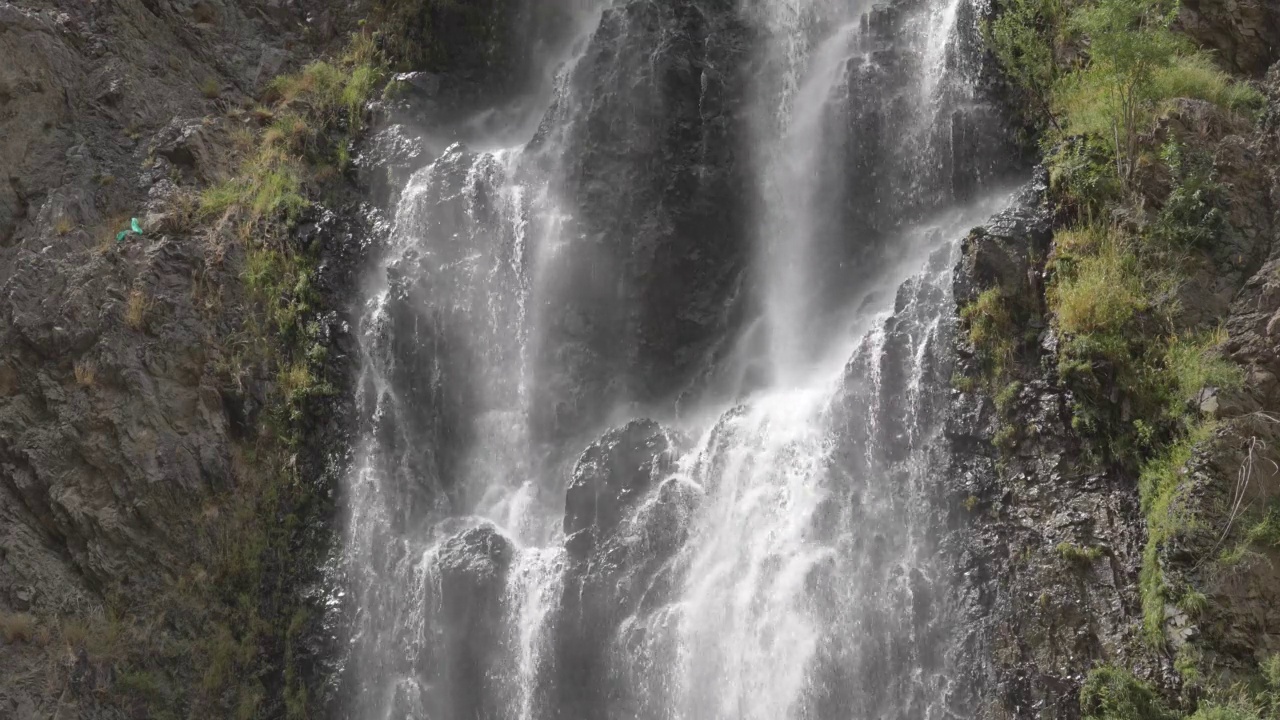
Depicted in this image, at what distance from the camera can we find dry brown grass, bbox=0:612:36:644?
14241 millimetres

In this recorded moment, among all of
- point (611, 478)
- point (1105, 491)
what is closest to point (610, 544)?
point (611, 478)

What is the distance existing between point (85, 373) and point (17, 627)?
3555 mm

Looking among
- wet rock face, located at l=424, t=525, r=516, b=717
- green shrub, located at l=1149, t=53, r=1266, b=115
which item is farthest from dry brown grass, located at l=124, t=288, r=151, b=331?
green shrub, located at l=1149, t=53, r=1266, b=115

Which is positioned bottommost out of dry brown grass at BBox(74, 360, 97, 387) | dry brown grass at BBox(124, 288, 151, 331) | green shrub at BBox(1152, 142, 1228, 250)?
green shrub at BBox(1152, 142, 1228, 250)

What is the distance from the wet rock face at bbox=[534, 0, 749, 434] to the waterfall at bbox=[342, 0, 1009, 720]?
1.7 inches

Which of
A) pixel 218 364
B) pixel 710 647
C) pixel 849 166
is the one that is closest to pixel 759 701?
pixel 710 647

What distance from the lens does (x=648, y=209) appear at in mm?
16641

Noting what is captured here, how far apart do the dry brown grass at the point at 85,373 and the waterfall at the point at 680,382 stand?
3742 millimetres

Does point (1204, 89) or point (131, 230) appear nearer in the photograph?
point (1204, 89)

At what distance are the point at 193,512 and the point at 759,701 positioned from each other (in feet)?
27.9

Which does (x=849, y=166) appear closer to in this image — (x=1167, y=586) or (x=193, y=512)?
(x=1167, y=586)

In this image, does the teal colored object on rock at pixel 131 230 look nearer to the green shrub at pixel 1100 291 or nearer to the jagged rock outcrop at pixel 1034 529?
the jagged rock outcrop at pixel 1034 529

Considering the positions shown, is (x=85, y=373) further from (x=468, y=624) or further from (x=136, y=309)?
(x=468, y=624)

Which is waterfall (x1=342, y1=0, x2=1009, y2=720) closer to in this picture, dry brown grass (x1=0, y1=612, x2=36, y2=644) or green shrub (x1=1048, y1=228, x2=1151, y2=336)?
green shrub (x1=1048, y1=228, x2=1151, y2=336)
